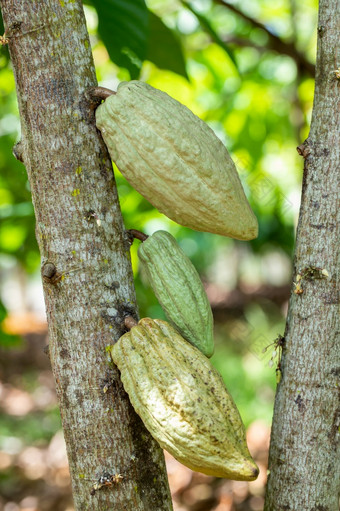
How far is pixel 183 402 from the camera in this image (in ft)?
3.12

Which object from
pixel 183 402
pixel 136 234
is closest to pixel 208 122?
pixel 136 234

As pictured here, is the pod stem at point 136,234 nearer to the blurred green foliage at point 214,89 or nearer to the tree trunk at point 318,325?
the tree trunk at point 318,325

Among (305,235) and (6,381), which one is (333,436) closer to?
(305,235)

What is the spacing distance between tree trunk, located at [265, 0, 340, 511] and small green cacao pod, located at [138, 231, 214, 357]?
20cm

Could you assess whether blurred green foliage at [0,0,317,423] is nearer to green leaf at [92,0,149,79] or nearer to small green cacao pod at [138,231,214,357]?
green leaf at [92,0,149,79]

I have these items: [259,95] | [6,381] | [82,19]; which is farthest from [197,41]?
[6,381]

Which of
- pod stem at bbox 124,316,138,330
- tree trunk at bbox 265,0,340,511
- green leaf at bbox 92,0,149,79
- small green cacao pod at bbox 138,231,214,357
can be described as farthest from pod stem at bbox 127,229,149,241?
green leaf at bbox 92,0,149,79

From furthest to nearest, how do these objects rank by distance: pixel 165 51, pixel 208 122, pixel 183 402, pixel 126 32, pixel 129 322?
pixel 208 122 < pixel 165 51 < pixel 126 32 < pixel 129 322 < pixel 183 402

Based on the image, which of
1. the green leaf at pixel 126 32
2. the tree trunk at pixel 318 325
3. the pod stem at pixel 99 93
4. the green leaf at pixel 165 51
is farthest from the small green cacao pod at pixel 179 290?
the green leaf at pixel 165 51

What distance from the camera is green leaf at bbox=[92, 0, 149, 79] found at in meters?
1.57

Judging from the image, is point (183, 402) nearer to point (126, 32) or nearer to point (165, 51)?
point (126, 32)

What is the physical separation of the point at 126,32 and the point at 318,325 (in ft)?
3.27

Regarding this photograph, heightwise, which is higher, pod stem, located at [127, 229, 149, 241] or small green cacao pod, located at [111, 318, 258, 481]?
pod stem, located at [127, 229, 149, 241]

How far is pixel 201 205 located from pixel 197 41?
3033 millimetres
